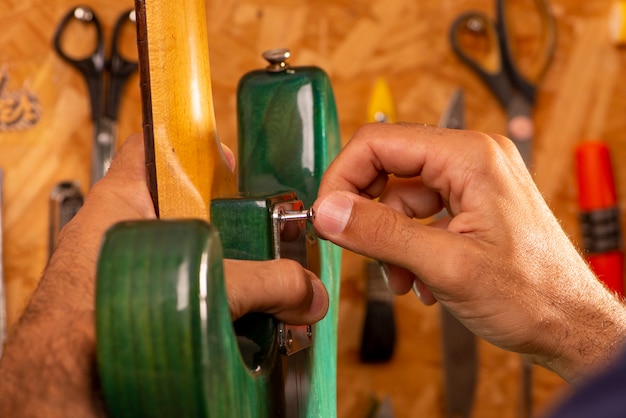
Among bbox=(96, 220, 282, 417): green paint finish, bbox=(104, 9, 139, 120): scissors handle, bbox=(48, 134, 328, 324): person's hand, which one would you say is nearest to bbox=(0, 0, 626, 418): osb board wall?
bbox=(104, 9, 139, 120): scissors handle

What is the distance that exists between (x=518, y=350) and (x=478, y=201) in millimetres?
115

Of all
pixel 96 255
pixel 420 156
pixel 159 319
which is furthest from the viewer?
pixel 420 156

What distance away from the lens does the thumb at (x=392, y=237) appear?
0.50m

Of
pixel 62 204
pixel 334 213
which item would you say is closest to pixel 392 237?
pixel 334 213

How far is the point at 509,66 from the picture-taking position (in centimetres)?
118

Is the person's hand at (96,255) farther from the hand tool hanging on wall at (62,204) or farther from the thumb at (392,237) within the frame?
the hand tool hanging on wall at (62,204)

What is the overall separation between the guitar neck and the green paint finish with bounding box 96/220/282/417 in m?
0.13

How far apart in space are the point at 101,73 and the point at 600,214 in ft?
2.42

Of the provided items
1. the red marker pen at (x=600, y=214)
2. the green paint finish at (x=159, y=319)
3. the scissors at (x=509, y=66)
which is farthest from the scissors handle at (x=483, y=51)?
the green paint finish at (x=159, y=319)

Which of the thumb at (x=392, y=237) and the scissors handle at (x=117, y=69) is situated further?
the scissors handle at (x=117, y=69)

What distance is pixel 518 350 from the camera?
0.56 metres

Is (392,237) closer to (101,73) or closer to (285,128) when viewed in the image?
(285,128)

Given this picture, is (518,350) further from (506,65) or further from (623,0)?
(623,0)

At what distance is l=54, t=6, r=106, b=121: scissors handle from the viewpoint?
108cm
